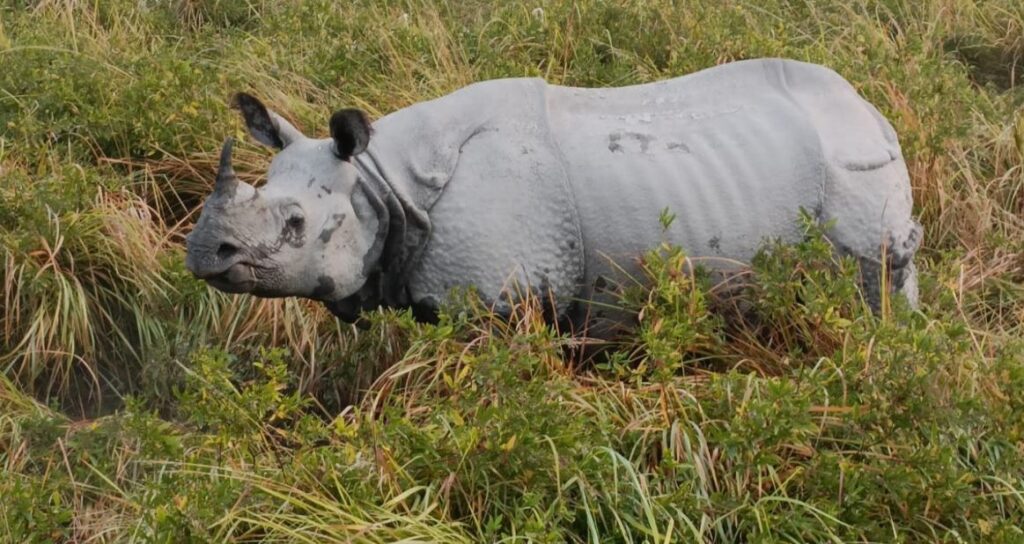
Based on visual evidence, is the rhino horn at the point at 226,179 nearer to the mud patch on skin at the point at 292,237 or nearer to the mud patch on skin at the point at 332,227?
the mud patch on skin at the point at 292,237

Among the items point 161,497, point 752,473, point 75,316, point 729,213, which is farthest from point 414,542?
point 75,316

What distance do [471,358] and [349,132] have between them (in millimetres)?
783

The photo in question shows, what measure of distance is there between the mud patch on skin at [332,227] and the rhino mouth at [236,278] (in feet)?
0.78

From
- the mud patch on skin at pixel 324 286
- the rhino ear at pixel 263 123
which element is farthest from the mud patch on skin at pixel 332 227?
the rhino ear at pixel 263 123

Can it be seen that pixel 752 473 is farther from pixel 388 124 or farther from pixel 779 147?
pixel 388 124

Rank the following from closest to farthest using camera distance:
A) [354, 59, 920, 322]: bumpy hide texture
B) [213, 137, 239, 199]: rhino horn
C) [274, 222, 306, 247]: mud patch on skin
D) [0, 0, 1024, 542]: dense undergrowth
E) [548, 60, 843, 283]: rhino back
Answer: [0, 0, 1024, 542]: dense undergrowth, [213, 137, 239, 199]: rhino horn, [274, 222, 306, 247]: mud patch on skin, [354, 59, 920, 322]: bumpy hide texture, [548, 60, 843, 283]: rhino back

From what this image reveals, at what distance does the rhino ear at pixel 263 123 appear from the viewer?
472 cm

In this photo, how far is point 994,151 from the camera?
6.73 metres

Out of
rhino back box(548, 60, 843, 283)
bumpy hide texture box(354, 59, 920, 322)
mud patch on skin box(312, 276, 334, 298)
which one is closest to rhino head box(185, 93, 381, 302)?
mud patch on skin box(312, 276, 334, 298)

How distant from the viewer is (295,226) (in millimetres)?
4445

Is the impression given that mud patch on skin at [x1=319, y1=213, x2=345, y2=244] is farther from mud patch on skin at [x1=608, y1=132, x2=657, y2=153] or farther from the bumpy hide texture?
mud patch on skin at [x1=608, y1=132, x2=657, y2=153]

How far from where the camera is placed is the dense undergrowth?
4031 mm

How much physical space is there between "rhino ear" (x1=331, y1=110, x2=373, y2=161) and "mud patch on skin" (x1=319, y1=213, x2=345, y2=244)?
18 centimetres

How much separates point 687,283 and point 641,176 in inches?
15.7
